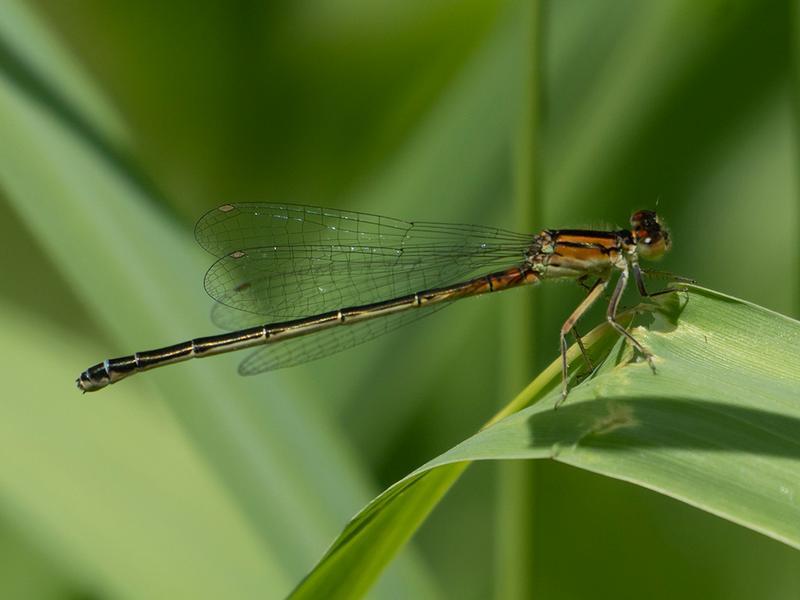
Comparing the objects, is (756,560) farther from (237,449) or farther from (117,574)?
(117,574)

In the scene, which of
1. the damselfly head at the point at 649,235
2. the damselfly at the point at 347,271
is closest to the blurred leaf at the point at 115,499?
the damselfly at the point at 347,271

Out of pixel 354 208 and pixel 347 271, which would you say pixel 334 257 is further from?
pixel 354 208

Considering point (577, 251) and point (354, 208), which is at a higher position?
point (354, 208)

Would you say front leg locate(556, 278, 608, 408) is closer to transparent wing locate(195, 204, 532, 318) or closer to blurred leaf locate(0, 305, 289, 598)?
transparent wing locate(195, 204, 532, 318)

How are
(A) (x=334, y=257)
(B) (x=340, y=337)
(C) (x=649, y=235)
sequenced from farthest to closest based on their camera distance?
(A) (x=334, y=257) → (B) (x=340, y=337) → (C) (x=649, y=235)

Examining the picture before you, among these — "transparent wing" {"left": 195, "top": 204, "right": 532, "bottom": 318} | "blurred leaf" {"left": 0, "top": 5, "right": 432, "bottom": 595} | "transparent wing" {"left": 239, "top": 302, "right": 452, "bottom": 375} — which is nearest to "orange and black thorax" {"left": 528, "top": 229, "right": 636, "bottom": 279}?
"transparent wing" {"left": 195, "top": 204, "right": 532, "bottom": 318}

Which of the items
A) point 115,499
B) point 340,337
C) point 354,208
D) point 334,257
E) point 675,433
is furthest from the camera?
point 354,208

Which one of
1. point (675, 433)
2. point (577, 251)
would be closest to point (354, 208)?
point (577, 251)
